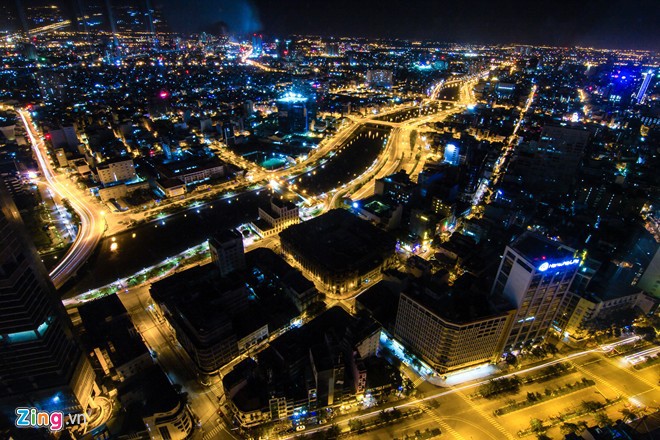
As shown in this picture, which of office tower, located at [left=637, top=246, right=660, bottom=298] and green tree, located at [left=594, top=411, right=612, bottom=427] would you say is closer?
green tree, located at [left=594, top=411, right=612, bottom=427]

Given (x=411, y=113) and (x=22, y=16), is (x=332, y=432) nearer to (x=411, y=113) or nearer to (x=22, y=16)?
(x=411, y=113)

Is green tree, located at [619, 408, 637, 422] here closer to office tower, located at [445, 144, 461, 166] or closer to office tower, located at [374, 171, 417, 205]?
office tower, located at [374, 171, 417, 205]

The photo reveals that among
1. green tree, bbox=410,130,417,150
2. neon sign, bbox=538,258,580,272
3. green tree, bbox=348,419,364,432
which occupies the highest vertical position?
neon sign, bbox=538,258,580,272

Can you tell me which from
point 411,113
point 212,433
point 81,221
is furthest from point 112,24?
point 212,433

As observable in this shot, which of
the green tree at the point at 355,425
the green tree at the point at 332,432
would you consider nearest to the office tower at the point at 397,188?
the green tree at the point at 355,425

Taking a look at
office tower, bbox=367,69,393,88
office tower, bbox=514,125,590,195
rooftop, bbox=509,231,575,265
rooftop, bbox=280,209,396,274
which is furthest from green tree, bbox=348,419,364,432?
office tower, bbox=367,69,393,88

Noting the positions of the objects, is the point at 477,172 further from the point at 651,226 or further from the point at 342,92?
the point at 342,92

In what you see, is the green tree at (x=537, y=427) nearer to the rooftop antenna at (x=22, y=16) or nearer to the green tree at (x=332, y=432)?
the green tree at (x=332, y=432)
